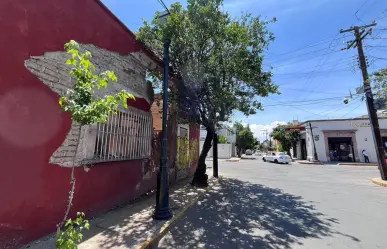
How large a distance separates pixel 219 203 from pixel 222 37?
5.94 m

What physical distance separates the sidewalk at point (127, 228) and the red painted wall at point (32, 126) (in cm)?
48

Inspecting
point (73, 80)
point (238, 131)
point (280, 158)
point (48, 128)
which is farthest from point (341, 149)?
point (48, 128)

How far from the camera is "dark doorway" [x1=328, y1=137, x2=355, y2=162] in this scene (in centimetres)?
3116

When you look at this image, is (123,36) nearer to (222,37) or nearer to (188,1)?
(188,1)

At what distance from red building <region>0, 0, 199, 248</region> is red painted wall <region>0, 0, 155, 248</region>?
15mm

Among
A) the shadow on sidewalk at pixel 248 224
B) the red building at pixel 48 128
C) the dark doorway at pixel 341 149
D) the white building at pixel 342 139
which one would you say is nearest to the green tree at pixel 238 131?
the white building at pixel 342 139

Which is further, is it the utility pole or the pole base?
the utility pole

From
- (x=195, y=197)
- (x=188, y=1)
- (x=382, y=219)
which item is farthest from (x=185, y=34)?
(x=382, y=219)

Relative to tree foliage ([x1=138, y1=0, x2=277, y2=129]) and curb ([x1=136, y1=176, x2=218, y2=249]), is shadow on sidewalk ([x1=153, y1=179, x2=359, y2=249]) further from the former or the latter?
tree foliage ([x1=138, y1=0, x2=277, y2=129])

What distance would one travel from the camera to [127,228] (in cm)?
503

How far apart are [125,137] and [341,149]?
35.9m

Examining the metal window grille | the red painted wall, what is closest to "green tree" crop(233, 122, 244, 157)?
the metal window grille

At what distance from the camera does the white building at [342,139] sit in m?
29.7

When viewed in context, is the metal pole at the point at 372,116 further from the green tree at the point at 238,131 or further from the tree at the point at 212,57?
the green tree at the point at 238,131
